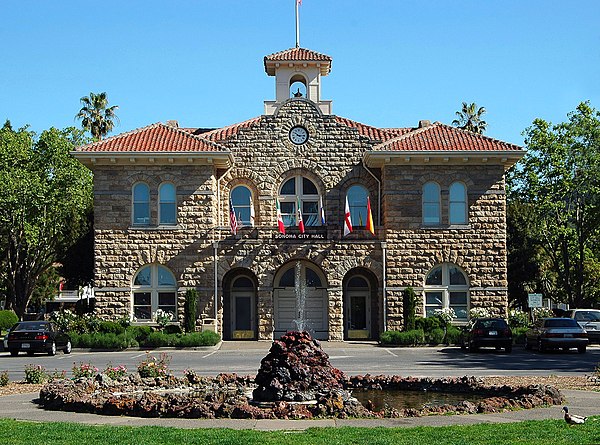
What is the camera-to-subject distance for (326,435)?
12.3 metres

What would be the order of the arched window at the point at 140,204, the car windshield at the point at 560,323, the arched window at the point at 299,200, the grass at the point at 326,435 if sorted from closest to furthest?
the grass at the point at 326,435 → the car windshield at the point at 560,323 → the arched window at the point at 140,204 → the arched window at the point at 299,200

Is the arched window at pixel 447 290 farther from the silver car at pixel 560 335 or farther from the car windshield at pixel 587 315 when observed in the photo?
the silver car at pixel 560 335

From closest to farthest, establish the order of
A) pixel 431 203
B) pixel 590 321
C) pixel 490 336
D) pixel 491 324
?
pixel 490 336, pixel 491 324, pixel 590 321, pixel 431 203

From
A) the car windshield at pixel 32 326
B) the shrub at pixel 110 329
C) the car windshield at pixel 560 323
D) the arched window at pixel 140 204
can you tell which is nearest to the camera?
the car windshield at pixel 560 323

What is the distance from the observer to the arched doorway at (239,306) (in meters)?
42.6

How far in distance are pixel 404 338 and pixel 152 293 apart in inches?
454

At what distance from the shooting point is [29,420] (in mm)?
14227

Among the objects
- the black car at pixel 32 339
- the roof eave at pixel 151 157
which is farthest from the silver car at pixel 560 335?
the black car at pixel 32 339

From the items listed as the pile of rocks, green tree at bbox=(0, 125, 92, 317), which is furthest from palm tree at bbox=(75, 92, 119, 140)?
the pile of rocks

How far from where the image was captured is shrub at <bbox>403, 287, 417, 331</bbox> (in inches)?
1586

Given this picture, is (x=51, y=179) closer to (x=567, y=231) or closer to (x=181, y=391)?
(x=567, y=231)

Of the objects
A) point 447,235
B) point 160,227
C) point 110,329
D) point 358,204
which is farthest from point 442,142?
point 110,329

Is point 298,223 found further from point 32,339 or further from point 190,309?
point 32,339

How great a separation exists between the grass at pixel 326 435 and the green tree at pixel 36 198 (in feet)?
121
